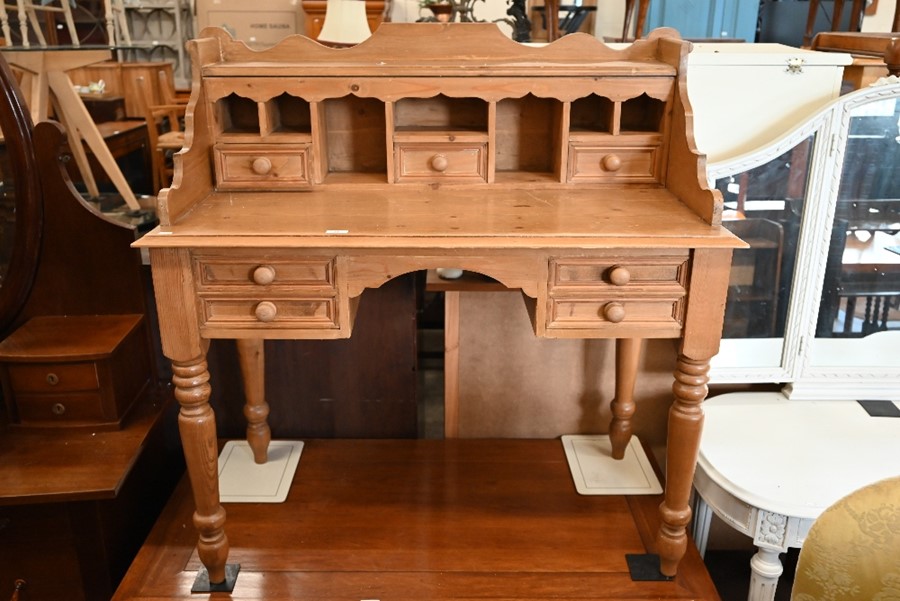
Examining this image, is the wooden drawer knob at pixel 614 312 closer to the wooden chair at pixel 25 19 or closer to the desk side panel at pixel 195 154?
the desk side panel at pixel 195 154

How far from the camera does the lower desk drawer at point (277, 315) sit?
1425 mm

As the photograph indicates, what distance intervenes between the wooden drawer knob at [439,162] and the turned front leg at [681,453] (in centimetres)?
64

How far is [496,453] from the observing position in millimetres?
2057

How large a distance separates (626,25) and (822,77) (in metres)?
1.35

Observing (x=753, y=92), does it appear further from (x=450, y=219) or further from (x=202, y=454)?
(x=202, y=454)

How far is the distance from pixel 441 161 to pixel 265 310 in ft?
1.70

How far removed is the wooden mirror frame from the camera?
1.71 metres

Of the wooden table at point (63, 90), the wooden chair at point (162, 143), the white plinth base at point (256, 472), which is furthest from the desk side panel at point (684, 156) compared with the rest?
the wooden chair at point (162, 143)

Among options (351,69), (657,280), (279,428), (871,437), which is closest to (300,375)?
(279,428)

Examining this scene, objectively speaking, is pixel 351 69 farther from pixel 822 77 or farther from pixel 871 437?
pixel 871 437

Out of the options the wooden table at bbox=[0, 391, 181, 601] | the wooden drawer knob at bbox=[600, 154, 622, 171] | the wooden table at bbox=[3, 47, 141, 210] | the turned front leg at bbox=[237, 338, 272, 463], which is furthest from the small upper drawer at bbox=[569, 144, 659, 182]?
the wooden table at bbox=[3, 47, 141, 210]

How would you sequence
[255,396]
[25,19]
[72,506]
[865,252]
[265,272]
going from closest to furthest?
[265,272] < [72,506] < [865,252] < [255,396] < [25,19]

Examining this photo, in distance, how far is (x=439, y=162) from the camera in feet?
5.45

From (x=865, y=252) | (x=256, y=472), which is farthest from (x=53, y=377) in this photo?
(x=865, y=252)
